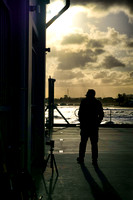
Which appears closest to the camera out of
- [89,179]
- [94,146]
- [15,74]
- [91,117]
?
[15,74]

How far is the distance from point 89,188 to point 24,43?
295cm

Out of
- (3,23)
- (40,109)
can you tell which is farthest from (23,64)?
(40,109)

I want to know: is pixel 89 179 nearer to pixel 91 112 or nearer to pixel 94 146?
pixel 94 146

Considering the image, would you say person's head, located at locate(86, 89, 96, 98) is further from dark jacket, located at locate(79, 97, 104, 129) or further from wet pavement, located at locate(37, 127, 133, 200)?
wet pavement, located at locate(37, 127, 133, 200)

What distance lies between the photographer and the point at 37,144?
8.87 meters

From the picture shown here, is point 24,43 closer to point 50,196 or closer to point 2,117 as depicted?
point 2,117

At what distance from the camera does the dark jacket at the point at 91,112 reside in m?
8.76

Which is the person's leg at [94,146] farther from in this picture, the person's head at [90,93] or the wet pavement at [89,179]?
the person's head at [90,93]

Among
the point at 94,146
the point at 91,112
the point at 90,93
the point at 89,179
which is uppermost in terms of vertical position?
Result: the point at 90,93

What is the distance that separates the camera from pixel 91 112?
881cm

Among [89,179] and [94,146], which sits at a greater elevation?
[94,146]

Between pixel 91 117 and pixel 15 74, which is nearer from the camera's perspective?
pixel 15 74

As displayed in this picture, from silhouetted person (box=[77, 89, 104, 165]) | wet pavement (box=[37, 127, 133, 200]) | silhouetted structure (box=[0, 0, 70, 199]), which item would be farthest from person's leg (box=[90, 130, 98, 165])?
silhouetted structure (box=[0, 0, 70, 199])

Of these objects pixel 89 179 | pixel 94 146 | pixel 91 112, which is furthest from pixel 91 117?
pixel 89 179
